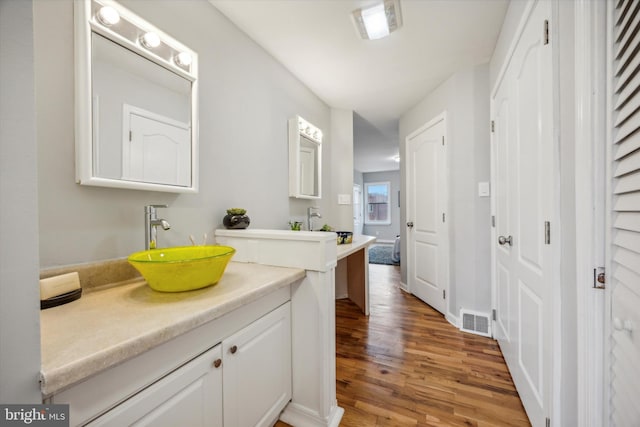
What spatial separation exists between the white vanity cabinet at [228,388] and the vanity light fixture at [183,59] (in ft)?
4.38

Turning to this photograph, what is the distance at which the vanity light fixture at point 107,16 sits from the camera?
1001 mm

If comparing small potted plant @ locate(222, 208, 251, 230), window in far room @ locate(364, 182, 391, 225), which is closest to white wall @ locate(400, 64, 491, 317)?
small potted plant @ locate(222, 208, 251, 230)

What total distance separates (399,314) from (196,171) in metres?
2.37

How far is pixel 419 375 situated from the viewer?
5.42ft

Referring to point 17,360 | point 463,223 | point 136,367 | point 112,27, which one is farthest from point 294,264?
point 463,223

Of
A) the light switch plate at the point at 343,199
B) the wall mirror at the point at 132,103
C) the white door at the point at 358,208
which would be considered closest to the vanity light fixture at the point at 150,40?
the wall mirror at the point at 132,103

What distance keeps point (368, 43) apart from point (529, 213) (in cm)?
162

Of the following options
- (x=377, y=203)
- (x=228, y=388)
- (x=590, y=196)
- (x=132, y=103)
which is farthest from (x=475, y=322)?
(x=377, y=203)

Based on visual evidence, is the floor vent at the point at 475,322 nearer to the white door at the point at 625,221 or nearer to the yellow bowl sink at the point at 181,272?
the white door at the point at 625,221

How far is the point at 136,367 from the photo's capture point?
632mm

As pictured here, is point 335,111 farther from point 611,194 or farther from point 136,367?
point 136,367

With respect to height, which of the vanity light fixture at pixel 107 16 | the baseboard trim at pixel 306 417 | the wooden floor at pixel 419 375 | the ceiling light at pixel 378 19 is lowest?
the wooden floor at pixel 419 375

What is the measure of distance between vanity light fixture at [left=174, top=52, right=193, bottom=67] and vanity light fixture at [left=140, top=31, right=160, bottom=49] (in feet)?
0.35

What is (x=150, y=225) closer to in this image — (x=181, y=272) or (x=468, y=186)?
(x=181, y=272)
